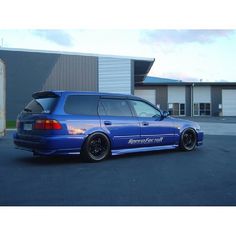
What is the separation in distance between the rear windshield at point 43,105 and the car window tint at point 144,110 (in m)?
2.07

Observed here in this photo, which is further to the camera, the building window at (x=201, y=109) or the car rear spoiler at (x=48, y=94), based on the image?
the building window at (x=201, y=109)

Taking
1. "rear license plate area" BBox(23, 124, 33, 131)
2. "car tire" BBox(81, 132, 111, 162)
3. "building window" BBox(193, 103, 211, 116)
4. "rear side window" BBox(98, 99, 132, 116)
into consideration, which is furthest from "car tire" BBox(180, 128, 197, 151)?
"building window" BBox(193, 103, 211, 116)

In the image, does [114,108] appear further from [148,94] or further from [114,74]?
[148,94]

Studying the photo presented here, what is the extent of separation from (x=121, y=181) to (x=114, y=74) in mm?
26013

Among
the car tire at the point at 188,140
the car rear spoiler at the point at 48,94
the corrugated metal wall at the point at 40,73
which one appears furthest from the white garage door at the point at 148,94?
the car rear spoiler at the point at 48,94

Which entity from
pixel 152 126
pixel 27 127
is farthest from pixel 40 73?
pixel 27 127

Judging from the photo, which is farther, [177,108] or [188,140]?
[177,108]

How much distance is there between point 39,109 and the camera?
24.1 ft

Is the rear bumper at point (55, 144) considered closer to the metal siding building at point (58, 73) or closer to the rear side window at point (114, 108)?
the rear side window at point (114, 108)

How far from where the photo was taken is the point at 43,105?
734 centimetres

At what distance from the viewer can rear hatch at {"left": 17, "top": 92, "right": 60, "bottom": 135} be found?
7047 mm

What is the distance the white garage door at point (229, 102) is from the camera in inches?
1994

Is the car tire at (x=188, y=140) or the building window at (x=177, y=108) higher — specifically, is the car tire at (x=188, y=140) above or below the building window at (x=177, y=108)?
below
